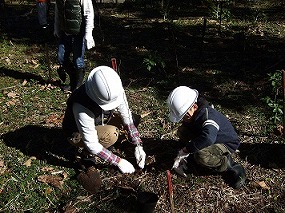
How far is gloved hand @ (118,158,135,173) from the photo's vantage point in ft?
13.3

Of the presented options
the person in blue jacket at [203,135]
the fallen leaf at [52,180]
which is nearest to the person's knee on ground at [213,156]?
the person in blue jacket at [203,135]

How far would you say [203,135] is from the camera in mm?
3604

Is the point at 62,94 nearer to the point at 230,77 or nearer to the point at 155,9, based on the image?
the point at 230,77

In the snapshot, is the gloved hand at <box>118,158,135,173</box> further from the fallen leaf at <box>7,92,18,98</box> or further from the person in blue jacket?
the fallen leaf at <box>7,92,18,98</box>

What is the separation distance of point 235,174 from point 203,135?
2.31 feet

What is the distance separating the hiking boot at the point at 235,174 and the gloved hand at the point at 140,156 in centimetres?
92

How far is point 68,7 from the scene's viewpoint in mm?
5145

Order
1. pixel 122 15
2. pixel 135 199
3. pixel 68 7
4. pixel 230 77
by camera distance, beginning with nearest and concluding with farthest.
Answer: pixel 135 199 → pixel 68 7 → pixel 230 77 → pixel 122 15

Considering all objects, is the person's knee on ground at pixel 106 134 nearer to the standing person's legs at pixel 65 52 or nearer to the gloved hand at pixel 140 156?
the gloved hand at pixel 140 156

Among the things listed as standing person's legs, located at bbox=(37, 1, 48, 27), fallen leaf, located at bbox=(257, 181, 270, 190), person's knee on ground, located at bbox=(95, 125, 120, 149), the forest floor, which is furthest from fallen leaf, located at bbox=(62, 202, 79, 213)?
standing person's legs, located at bbox=(37, 1, 48, 27)

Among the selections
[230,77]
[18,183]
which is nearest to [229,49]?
[230,77]

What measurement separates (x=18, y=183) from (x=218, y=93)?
3180 millimetres

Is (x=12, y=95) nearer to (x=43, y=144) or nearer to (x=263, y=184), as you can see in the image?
(x=43, y=144)

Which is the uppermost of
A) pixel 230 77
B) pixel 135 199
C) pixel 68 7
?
pixel 68 7
